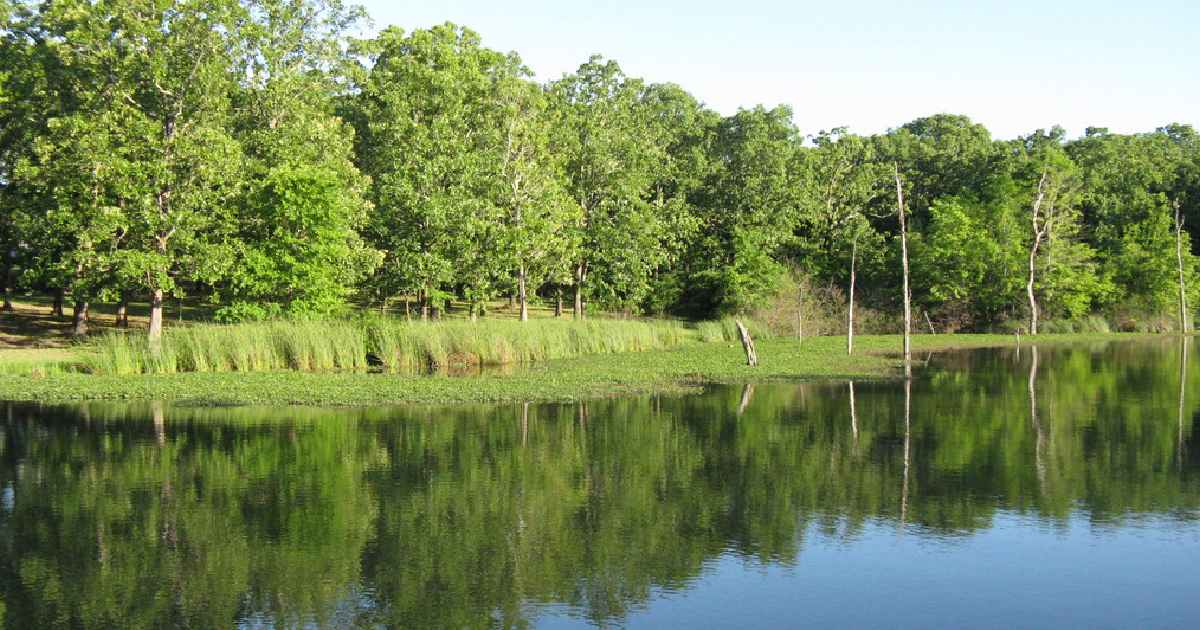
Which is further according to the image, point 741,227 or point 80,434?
point 741,227

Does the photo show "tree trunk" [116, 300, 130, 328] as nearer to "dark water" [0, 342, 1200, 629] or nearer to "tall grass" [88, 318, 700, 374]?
"tall grass" [88, 318, 700, 374]

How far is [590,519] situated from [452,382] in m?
16.0

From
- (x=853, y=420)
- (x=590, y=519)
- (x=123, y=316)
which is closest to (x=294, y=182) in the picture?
(x=123, y=316)

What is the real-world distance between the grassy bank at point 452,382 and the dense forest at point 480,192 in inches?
378

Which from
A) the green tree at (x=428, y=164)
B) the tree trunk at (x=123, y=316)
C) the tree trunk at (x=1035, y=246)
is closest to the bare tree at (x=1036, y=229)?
the tree trunk at (x=1035, y=246)

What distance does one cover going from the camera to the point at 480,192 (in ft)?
175

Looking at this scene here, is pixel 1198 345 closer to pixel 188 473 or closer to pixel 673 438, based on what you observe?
pixel 673 438

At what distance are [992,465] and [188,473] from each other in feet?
44.8

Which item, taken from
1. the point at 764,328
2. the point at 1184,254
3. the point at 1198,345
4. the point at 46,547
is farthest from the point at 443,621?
the point at 1184,254

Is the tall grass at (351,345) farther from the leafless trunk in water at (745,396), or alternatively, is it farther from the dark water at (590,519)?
the leafless trunk in water at (745,396)

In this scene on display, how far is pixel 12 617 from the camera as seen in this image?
10.8 meters

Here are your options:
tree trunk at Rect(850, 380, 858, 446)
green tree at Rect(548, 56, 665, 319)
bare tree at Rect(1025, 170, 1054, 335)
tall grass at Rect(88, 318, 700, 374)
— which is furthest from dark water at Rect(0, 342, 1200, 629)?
bare tree at Rect(1025, 170, 1054, 335)

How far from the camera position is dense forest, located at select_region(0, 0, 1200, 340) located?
41781 mm

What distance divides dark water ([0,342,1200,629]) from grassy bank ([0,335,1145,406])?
1.82m
